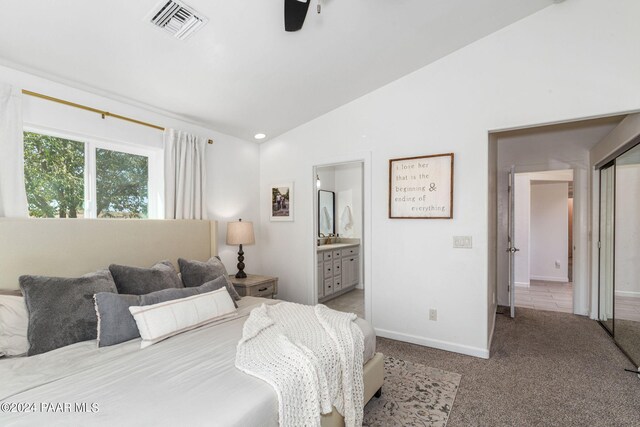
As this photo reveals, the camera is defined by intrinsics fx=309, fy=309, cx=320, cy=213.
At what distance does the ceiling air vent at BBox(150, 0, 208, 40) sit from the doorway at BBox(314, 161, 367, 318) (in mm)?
3326

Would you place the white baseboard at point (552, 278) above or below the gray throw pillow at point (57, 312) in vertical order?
below

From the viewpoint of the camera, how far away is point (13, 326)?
178 cm

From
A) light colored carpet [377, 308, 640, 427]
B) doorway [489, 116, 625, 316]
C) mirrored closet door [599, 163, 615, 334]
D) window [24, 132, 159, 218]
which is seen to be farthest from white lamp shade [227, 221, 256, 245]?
mirrored closet door [599, 163, 615, 334]

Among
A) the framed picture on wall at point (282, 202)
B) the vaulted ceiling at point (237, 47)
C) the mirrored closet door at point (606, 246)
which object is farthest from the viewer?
the framed picture on wall at point (282, 202)

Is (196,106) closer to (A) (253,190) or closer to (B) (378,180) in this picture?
(A) (253,190)

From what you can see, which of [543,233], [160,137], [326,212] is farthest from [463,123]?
[543,233]

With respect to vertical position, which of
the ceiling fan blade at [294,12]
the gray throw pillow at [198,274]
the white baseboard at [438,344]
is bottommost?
the white baseboard at [438,344]

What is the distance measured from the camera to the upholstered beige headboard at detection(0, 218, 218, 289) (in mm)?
2096

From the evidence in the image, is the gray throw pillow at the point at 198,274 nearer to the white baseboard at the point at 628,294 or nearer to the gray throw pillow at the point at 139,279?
the gray throw pillow at the point at 139,279

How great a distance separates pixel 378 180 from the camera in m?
3.50

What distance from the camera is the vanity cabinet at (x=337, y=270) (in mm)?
4793

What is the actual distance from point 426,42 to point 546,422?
3.05m

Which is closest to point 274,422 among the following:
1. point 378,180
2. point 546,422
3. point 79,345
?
point 79,345

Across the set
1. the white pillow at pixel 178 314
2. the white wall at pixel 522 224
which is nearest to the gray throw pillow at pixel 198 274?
the white pillow at pixel 178 314
